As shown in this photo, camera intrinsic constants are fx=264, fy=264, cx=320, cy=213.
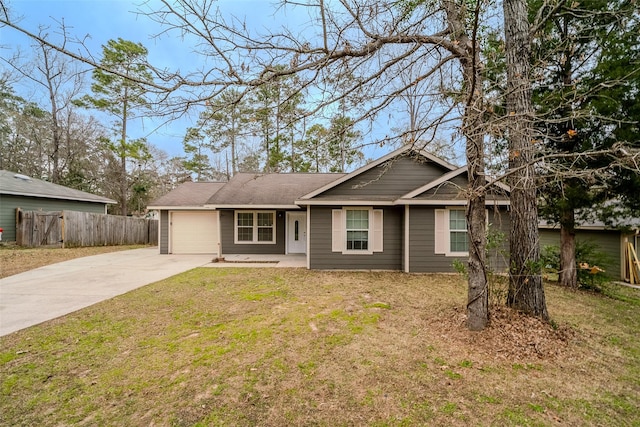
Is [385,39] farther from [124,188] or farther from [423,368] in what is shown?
[124,188]

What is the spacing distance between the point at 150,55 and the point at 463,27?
4071mm

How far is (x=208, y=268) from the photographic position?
29.9 ft

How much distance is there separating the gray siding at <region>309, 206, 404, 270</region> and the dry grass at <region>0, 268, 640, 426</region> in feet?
12.0

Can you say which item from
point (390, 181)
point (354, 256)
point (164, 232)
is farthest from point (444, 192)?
point (164, 232)

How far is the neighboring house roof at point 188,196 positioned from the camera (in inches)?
502

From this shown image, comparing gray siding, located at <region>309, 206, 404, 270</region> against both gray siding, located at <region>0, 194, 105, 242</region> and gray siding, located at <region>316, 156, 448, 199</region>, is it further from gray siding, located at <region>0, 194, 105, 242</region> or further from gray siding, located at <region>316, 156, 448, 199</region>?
gray siding, located at <region>0, 194, 105, 242</region>

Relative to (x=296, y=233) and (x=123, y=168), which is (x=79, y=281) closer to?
(x=296, y=233)

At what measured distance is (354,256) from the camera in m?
9.15

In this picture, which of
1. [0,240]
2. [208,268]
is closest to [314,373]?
[208,268]

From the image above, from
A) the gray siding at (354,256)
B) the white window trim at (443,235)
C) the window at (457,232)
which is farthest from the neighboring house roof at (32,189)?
the window at (457,232)

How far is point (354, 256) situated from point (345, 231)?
36.2 inches

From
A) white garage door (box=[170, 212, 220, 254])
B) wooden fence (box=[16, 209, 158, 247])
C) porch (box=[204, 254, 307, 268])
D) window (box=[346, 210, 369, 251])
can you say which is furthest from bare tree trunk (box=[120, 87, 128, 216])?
window (box=[346, 210, 369, 251])

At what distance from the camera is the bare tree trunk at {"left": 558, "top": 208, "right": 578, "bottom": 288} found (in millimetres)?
7278

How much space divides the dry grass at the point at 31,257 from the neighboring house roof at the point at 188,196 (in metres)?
3.44
